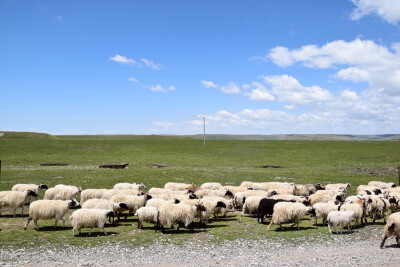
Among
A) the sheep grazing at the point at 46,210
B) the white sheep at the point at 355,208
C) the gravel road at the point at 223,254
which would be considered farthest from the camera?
the white sheep at the point at 355,208

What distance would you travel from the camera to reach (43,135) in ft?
443

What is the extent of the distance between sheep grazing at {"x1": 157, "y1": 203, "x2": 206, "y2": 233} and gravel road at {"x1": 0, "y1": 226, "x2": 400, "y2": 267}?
1.59m

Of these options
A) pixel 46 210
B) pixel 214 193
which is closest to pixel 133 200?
pixel 46 210

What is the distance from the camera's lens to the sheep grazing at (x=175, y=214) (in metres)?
15.3

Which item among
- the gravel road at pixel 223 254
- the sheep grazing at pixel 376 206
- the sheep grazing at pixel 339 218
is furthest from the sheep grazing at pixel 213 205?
the sheep grazing at pixel 376 206

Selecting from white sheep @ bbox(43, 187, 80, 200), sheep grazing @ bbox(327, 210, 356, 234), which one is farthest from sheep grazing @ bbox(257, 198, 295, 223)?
white sheep @ bbox(43, 187, 80, 200)

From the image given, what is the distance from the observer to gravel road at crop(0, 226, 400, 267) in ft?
37.3

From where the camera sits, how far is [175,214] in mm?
15367

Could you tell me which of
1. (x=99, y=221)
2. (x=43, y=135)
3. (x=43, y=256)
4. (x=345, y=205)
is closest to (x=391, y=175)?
(x=345, y=205)

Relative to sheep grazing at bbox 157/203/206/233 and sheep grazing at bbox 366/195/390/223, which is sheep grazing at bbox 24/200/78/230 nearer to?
sheep grazing at bbox 157/203/206/233

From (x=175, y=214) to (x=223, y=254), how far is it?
3700mm

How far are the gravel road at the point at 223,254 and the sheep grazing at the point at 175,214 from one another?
5.22 ft

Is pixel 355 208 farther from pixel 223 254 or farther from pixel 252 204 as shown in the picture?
pixel 223 254

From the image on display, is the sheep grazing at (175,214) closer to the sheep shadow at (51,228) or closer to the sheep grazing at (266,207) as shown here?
the sheep grazing at (266,207)
